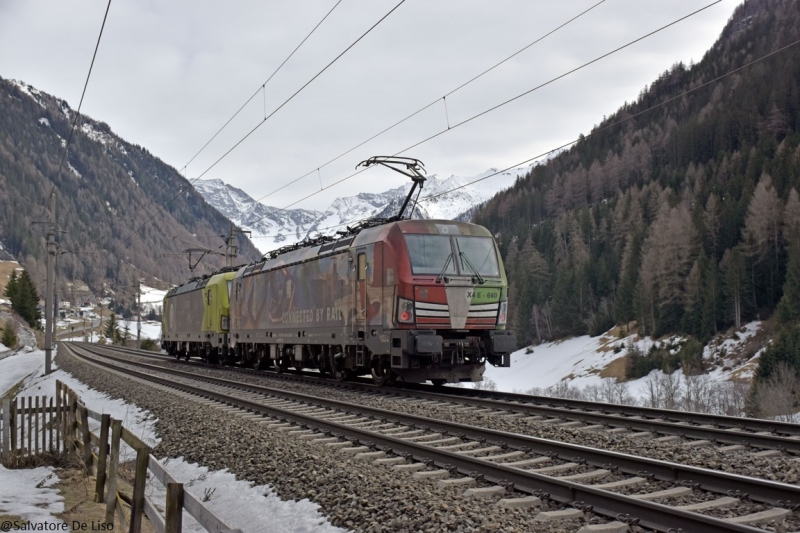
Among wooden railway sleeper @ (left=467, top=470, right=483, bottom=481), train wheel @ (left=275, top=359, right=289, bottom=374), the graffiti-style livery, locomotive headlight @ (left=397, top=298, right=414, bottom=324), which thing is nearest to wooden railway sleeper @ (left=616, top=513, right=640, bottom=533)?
wooden railway sleeper @ (left=467, top=470, right=483, bottom=481)

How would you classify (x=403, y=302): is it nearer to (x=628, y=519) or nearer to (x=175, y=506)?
(x=628, y=519)

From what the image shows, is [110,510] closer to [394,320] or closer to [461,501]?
[461,501]

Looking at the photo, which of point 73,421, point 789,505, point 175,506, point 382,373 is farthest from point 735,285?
point 175,506

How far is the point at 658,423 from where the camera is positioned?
1024 cm

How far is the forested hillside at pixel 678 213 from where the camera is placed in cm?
8169

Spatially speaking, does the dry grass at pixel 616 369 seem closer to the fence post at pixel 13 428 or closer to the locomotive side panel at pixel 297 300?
the locomotive side panel at pixel 297 300

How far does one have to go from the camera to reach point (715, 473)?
6777mm

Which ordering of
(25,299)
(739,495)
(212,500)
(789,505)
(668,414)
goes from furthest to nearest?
(25,299), (668,414), (212,500), (739,495), (789,505)

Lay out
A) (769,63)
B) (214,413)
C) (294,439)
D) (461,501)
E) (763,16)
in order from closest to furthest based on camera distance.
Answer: (461,501), (294,439), (214,413), (769,63), (763,16)

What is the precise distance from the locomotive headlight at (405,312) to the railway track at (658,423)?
1604 millimetres

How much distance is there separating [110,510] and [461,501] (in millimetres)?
3678

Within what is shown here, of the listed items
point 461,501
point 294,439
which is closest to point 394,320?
point 294,439

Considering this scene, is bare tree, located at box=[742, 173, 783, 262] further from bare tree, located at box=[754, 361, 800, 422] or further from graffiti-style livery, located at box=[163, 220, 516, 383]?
graffiti-style livery, located at box=[163, 220, 516, 383]

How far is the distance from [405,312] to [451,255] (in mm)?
1857
